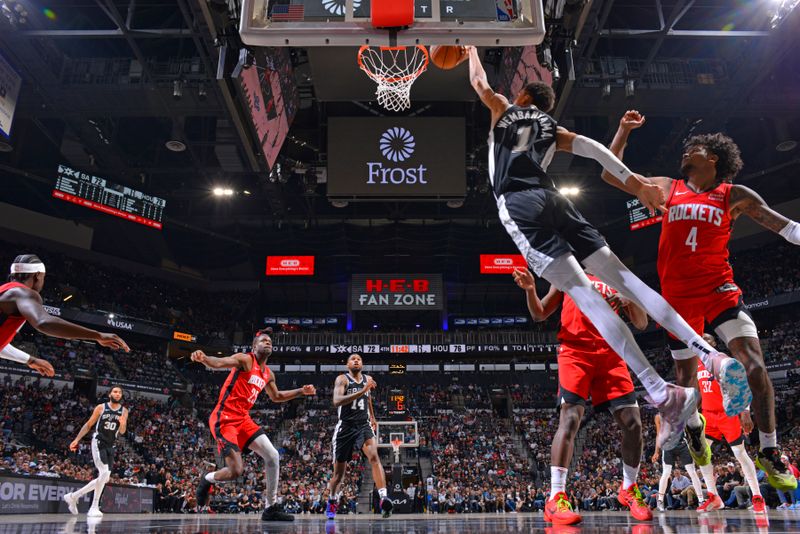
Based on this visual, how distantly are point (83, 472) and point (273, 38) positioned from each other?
16065 millimetres

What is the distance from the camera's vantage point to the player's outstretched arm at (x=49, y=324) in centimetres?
392

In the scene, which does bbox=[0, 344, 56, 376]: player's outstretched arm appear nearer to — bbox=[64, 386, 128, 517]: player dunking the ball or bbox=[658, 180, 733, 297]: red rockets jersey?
bbox=[658, 180, 733, 297]: red rockets jersey

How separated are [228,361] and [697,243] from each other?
502cm

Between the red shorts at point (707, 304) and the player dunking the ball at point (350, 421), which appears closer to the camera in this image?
the red shorts at point (707, 304)

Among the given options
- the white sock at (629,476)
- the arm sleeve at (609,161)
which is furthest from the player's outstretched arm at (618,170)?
the white sock at (629,476)

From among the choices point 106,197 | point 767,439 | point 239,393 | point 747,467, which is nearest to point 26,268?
point 239,393

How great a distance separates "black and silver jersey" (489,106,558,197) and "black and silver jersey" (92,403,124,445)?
9.62 metres

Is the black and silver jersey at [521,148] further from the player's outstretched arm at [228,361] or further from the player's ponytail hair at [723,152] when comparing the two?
the player's outstretched arm at [228,361]

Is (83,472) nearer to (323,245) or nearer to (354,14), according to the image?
(354,14)

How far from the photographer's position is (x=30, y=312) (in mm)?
4094

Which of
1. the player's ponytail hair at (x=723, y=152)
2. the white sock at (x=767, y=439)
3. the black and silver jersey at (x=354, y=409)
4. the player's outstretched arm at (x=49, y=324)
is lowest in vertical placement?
the white sock at (x=767, y=439)

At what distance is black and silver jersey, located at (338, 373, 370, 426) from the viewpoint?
8641 millimetres

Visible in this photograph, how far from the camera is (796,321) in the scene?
1094 inches

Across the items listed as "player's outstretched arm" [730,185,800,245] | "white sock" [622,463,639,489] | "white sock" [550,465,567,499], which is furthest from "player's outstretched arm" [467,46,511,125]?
"white sock" [622,463,639,489]
